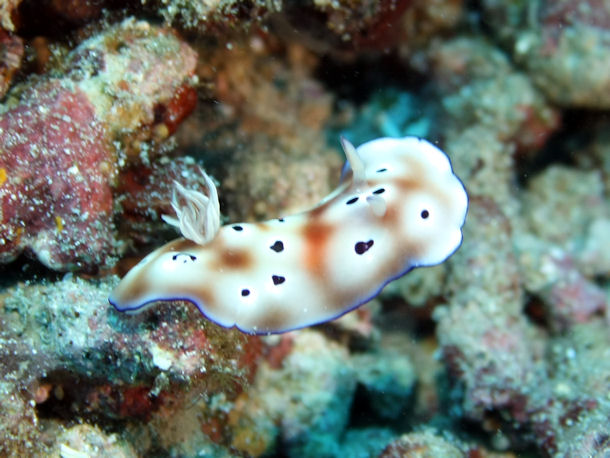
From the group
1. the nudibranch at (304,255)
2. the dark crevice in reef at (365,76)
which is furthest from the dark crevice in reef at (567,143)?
the nudibranch at (304,255)

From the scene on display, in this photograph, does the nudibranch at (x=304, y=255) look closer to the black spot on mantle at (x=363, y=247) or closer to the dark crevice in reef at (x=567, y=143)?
the black spot on mantle at (x=363, y=247)

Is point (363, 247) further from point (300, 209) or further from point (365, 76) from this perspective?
point (365, 76)

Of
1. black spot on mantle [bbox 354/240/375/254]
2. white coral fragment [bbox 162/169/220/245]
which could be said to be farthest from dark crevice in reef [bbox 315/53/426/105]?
black spot on mantle [bbox 354/240/375/254]

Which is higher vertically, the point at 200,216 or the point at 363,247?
the point at 200,216

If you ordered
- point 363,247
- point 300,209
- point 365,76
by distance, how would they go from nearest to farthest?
1. point 363,247
2. point 300,209
3. point 365,76

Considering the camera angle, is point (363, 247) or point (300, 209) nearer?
point (363, 247)

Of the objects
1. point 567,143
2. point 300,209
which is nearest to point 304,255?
point 300,209

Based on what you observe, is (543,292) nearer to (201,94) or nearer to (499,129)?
(499,129)
